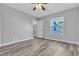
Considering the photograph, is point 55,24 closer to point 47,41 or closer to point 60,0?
point 60,0

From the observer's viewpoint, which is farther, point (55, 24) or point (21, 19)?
point (21, 19)

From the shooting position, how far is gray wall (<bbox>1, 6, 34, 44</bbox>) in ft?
11.5

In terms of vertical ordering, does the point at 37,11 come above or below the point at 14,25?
above

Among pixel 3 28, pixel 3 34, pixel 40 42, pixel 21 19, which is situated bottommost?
pixel 40 42

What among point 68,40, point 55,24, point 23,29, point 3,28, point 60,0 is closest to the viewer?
point 60,0

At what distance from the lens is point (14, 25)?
405cm

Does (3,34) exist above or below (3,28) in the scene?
below

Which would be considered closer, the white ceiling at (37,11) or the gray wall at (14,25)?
the white ceiling at (37,11)

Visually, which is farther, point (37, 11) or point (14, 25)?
point (14, 25)

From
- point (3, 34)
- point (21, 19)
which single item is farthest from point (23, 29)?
point (3, 34)

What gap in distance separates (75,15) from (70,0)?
6.71 feet

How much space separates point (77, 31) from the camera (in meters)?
3.49

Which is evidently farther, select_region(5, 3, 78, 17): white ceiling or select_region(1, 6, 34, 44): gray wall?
select_region(1, 6, 34, 44): gray wall

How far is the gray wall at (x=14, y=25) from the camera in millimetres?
3516
